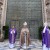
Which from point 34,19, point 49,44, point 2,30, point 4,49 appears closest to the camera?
point 49,44

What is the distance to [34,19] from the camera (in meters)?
12.9

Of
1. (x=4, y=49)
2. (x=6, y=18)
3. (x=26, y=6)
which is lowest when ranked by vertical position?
(x=4, y=49)

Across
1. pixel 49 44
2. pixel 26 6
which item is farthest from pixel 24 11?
pixel 49 44

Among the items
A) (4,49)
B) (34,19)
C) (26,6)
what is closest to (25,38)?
(4,49)

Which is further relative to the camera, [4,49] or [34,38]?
[34,38]

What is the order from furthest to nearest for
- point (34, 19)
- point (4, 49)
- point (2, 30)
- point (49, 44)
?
point (34, 19) < point (2, 30) < point (4, 49) < point (49, 44)

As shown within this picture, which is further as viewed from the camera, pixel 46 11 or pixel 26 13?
pixel 26 13

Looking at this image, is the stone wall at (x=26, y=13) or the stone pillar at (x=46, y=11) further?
the stone wall at (x=26, y=13)

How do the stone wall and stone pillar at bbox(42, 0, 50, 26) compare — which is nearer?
stone pillar at bbox(42, 0, 50, 26)

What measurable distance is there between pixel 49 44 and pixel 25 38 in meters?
1.42

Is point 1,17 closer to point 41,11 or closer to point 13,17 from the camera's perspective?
point 13,17

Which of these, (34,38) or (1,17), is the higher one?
(1,17)

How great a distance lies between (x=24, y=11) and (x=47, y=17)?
6.27 feet

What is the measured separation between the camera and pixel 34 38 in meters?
12.2
